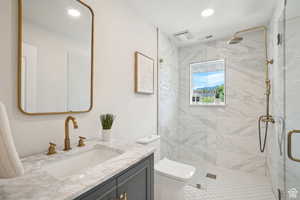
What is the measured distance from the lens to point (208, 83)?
9.09 feet

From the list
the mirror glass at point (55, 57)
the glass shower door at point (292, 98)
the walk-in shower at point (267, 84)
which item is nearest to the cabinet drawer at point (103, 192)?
the mirror glass at point (55, 57)

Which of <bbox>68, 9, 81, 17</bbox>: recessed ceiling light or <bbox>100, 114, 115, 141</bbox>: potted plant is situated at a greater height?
<bbox>68, 9, 81, 17</bbox>: recessed ceiling light

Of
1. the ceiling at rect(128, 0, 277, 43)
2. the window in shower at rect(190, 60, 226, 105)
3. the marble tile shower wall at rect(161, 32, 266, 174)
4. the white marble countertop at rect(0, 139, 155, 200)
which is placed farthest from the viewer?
the window in shower at rect(190, 60, 226, 105)

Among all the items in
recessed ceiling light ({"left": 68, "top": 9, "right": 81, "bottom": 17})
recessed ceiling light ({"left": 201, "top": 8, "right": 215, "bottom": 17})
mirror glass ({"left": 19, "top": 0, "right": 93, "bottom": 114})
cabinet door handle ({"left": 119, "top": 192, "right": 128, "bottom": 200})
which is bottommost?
cabinet door handle ({"left": 119, "top": 192, "right": 128, "bottom": 200})

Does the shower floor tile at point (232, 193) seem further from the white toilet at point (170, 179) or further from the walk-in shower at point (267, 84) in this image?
Result: the walk-in shower at point (267, 84)

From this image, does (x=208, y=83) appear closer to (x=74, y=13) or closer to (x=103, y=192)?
(x=74, y=13)

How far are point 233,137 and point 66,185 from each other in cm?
265

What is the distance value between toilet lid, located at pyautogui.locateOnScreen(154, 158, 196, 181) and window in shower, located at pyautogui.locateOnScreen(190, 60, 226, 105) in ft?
4.91

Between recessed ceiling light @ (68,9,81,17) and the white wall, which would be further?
recessed ceiling light @ (68,9,81,17)

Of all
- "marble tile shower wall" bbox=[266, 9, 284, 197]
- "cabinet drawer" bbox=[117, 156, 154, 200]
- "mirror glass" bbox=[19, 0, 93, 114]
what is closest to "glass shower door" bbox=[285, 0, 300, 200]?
"marble tile shower wall" bbox=[266, 9, 284, 197]

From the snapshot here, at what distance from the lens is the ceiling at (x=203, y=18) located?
1.65 meters

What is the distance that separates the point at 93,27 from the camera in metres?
Answer: 1.22

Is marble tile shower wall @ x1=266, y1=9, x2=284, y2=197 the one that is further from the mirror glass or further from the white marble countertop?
the mirror glass

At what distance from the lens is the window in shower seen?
8.54 feet
